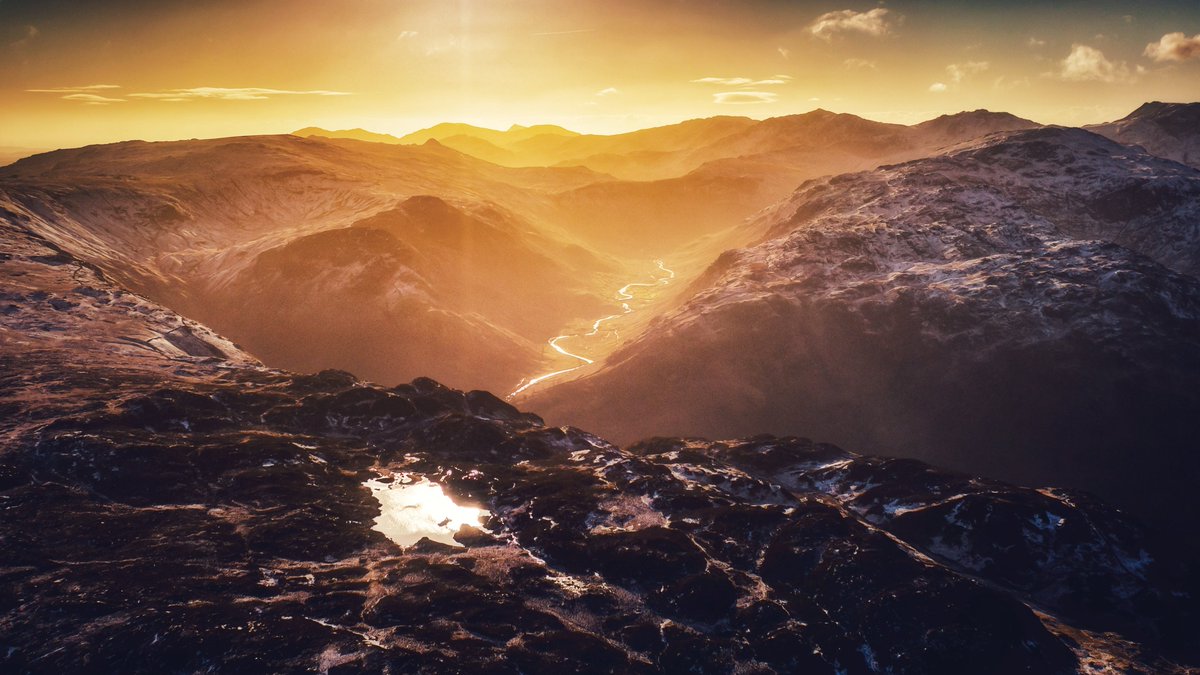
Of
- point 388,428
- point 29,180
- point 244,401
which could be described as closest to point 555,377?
point 388,428

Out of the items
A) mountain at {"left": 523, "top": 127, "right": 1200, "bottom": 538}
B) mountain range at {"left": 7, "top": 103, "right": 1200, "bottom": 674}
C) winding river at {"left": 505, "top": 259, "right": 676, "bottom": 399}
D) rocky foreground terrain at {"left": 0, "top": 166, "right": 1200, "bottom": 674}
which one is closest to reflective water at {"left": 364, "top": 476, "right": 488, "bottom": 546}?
rocky foreground terrain at {"left": 0, "top": 166, "right": 1200, "bottom": 674}

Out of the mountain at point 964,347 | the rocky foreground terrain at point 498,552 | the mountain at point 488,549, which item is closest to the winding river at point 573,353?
the mountain at point 964,347

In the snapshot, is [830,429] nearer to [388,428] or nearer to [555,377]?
[555,377]

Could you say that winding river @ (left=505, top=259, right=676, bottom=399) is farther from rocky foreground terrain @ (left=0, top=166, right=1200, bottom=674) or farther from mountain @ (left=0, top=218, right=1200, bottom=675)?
mountain @ (left=0, top=218, right=1200, bottom=675)

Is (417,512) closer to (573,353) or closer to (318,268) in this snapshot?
(573,353)

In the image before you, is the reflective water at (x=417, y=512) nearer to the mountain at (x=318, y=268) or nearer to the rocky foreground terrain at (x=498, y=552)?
the rocky foreground terrain at (x=498, y=552)

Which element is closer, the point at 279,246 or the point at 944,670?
the point at 944,670

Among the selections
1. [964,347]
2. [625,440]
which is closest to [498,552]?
[625,440]
